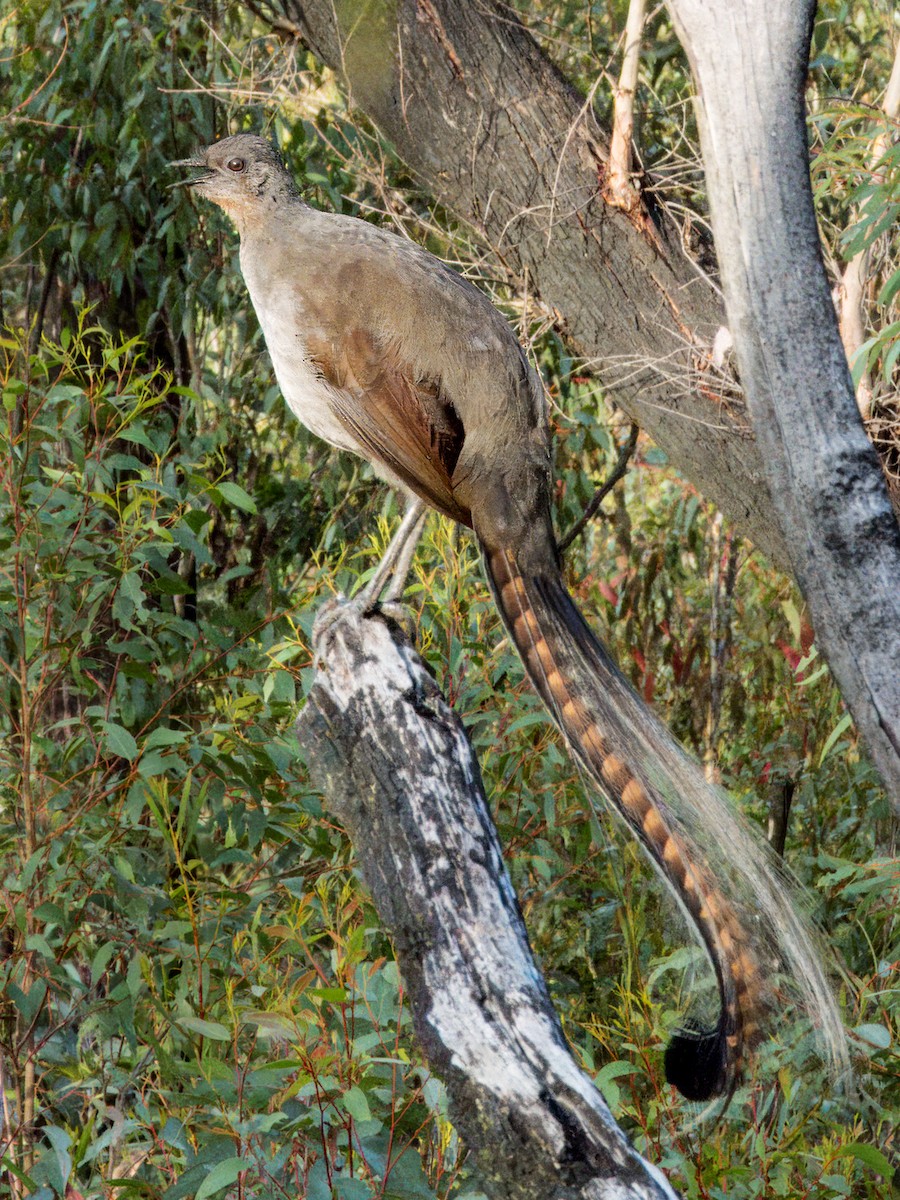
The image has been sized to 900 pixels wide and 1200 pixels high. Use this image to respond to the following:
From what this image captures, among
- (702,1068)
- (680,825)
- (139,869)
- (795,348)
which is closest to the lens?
(702,1068)

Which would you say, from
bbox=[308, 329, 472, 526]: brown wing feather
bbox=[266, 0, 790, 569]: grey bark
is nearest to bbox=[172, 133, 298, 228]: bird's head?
bbox=[308, 329, 472, 526]: brown wing feather

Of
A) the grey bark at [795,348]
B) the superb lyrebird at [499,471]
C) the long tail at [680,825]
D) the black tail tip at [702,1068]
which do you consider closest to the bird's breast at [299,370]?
the superb lyrebird at [499,471]

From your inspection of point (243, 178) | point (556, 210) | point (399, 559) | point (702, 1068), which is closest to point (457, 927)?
point (702, 1068)

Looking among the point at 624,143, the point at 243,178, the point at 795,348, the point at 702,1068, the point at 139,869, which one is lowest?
the point at 139,869

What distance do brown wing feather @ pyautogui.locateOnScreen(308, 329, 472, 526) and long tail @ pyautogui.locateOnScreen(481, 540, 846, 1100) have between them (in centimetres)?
22

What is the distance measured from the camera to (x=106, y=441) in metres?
3.48

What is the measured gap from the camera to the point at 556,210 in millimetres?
4352

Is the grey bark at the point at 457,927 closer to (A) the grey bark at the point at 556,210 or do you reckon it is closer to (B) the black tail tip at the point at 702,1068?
(B) the black tail tip at the point at 702,1068

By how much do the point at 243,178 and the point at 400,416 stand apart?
984 mm

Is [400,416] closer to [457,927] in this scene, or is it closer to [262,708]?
[262,708]

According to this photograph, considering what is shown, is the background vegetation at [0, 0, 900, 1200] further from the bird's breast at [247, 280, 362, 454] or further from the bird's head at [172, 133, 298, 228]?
the bird's head at [172, 133, 298, 228]

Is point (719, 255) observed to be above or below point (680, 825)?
above

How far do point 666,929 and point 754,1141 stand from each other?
1.65ft

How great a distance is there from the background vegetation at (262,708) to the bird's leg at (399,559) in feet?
0.76
